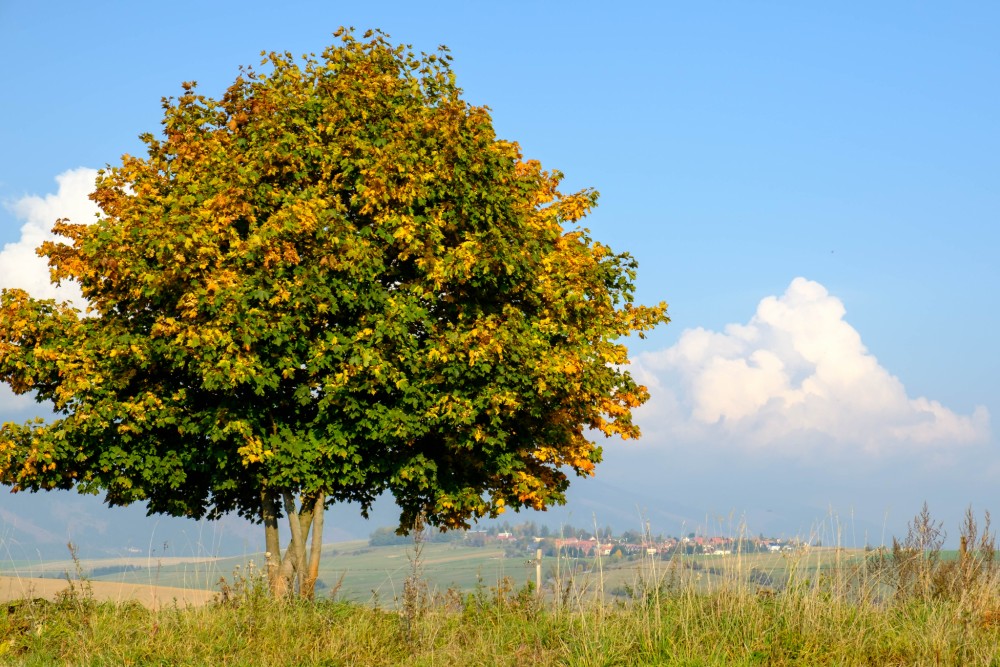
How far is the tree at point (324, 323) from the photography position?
2006 cm

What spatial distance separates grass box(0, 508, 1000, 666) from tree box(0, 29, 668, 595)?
5702mm

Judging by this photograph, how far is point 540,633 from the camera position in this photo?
1266cm

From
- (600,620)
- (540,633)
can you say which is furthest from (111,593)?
(600,620)

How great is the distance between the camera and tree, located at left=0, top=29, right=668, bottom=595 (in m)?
20.1

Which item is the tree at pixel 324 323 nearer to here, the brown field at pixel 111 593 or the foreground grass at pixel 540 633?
the brown field at pixel 111 593

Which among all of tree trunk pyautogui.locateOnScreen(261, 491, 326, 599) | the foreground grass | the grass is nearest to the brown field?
the grass

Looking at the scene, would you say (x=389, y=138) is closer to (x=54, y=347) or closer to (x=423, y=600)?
(x=54, y=347)

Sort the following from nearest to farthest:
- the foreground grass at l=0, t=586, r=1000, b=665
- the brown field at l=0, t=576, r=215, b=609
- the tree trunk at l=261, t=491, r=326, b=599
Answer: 1. the foreground grass at l=0, t=586, r=1000, b=665
2. the brown field at l=0, t=576, r=215, b=609
3. the tree trunk at l=261, t=491, r=326, b=599

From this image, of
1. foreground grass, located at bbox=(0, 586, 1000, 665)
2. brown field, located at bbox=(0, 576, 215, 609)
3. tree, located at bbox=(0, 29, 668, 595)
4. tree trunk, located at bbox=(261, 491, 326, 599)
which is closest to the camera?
foreground grass, located at bbox=(0, 586, 1000, 665)

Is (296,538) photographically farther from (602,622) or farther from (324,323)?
(602,622)

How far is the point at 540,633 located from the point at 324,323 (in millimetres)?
10594

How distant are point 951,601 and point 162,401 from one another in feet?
53.5

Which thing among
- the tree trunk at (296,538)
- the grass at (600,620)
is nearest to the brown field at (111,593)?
the grass at (600,620)

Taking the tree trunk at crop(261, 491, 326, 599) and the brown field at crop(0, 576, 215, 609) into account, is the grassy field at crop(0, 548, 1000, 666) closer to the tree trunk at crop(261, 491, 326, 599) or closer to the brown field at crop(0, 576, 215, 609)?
the brown field at crop(0, 576, 215, 609)
